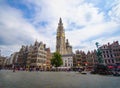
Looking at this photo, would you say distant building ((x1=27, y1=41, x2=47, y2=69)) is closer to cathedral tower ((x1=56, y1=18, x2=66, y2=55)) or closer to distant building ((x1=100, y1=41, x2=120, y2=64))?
cathedral tower ((x1=56, y1=18, x2=66, y2=55))

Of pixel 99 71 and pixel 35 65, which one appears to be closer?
pixel 99 71

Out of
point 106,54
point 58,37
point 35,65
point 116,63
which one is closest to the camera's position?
point 116,63

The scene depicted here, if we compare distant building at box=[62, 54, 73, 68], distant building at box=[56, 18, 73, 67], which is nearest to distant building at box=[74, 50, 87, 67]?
distant building at box=[62, 54, 73, 68]

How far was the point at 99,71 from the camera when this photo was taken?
4062 centimetres

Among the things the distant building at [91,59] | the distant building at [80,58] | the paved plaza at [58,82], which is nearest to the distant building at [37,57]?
the distant building at [80,58]

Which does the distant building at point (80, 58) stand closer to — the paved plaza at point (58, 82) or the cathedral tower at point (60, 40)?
the cathedral tower at point (60, 40)

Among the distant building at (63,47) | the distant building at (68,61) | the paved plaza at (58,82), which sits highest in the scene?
the distant building at (63,47)

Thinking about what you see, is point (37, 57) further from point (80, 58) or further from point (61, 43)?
point (61, 43)

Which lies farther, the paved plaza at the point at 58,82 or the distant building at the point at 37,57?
the distant building at the point at 37,57

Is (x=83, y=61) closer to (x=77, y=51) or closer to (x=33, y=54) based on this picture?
(x=77, y=51)

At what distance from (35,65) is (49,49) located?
29264mm

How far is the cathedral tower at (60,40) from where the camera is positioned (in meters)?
122

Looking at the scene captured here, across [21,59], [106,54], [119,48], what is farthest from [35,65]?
[119,48]

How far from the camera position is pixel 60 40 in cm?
12725
